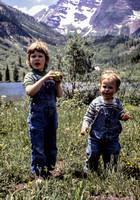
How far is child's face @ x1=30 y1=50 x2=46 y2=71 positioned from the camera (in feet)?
8.12

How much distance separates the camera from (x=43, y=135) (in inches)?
99.3

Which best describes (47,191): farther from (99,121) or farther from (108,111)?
(108,111)

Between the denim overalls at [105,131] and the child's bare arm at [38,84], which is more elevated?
the child's bare arm at [38,84]

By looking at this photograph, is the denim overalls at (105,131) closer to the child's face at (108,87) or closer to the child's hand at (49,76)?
the child's face at (108,87)

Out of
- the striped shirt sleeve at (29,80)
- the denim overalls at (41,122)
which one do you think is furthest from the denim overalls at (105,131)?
the striped shirt sleeve at (29,80)

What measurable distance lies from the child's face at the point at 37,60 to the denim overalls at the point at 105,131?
1038 mm

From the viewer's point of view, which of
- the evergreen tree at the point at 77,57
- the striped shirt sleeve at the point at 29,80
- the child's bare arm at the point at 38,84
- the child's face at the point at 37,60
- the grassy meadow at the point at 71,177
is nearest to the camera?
the grassy meadow at the point at 71,177

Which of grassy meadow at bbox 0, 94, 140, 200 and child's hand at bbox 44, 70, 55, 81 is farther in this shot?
child's hand at bbox 44, 70, 55, 81

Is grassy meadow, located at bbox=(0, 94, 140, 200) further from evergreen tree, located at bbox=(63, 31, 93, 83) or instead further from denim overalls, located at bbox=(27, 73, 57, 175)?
evergreen tree, located at bbox=(63, 31, 93, 83)

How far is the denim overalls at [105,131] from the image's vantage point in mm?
2451

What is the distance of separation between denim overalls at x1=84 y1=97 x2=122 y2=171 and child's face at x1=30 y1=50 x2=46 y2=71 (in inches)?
40.9

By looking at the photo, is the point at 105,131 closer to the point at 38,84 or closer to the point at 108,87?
the point at 108,87

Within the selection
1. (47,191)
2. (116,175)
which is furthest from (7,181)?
(116,175)

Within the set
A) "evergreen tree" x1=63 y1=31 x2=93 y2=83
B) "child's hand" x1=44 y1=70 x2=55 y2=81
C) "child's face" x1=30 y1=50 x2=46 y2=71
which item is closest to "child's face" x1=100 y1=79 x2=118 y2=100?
"child's hand" x1=44 y1=70 x2=55 y2=81
